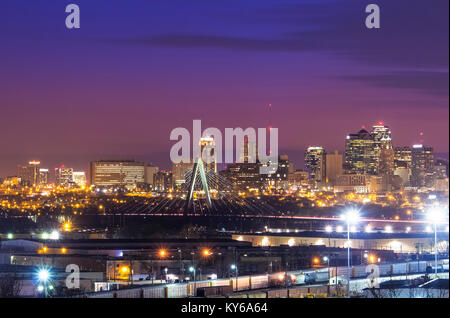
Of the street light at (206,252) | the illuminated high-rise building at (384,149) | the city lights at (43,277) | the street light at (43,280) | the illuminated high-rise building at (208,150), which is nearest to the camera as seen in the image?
the street light at (43,280)

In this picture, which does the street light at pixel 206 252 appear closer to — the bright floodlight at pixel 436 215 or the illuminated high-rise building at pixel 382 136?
the bright floodlight at pixel 436 215

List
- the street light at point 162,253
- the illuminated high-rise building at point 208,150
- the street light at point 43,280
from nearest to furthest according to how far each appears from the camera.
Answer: the street light at point 43,280 → the street light at point 162,253 → the illuminated high-rise building at point 208,150

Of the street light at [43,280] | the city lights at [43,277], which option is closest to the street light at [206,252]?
the street light at [43,280]

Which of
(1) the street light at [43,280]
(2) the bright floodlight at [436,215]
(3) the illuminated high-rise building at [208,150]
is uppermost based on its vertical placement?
(3) the illuminated high-rise building at [208,150]

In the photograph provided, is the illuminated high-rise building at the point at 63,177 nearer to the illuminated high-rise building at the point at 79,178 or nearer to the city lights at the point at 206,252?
the illuminated high-rise building at the point at 79,178

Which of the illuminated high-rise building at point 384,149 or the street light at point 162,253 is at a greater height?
the illuminated high-rise building at point 384,149

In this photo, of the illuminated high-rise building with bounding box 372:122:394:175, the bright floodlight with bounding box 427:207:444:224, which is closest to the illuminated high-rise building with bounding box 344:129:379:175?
the illuminated high-rise building with bounding box 372:122:394:175

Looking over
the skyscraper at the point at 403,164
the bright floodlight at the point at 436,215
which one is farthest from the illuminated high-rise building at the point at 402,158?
the bright floodlight at the point at 436,215

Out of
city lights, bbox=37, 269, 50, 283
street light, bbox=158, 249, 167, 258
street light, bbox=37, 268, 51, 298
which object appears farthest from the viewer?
street light, bbox=158, 249, 167, 258

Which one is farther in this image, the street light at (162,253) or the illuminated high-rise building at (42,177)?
the illuminated high-rise building at (42,177)

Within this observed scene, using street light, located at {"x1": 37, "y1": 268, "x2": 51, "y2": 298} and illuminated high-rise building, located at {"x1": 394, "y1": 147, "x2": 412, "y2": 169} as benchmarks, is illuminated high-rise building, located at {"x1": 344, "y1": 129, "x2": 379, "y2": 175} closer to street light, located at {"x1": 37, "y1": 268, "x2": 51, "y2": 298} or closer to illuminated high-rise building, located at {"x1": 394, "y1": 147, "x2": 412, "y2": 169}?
illuminated high-rise building, located at {"x1": 394, "y1": 147, "x2": 412, "y2": 169}

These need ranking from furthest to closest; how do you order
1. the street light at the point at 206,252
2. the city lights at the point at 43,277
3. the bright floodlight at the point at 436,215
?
1. the street light at the point at 206,252
2. the bright floodlight at the point at 436,215
3. the city lights at the point at 43,277

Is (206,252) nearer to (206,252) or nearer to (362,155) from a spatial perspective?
(206,252)
